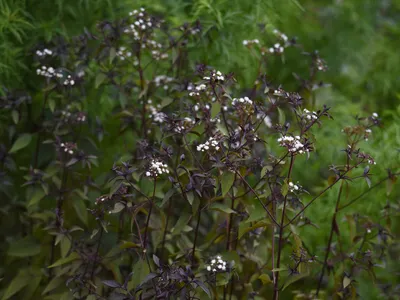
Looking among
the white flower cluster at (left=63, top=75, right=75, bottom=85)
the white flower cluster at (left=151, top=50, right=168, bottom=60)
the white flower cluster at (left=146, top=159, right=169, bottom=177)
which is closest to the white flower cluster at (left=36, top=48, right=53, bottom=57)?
the white flower cluster at (left=63, top=75, right=75, bottom=85)


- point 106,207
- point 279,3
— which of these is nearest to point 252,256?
point 106,207

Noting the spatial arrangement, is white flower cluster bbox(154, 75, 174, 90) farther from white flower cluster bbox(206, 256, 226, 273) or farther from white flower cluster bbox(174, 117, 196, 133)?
white flower cluster bbox(206, 256, 226, 273)

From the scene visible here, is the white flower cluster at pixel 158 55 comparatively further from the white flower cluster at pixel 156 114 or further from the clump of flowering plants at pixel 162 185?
the white flower cluster at pixel 156 114

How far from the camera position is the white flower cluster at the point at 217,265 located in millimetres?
1746

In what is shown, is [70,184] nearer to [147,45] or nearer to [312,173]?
[147,45]

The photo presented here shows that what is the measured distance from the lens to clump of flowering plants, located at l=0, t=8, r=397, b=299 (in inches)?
69.7

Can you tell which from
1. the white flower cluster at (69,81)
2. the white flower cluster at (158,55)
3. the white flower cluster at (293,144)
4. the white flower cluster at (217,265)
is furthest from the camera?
the white flower cluster at (158,55)

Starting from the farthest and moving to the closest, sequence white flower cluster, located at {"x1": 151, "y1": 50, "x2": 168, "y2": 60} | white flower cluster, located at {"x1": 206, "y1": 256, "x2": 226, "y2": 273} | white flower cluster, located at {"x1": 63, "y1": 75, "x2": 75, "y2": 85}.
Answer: white flower cluster, located at {"x1": 151, "y1": 50, "x2": 168, "y2": 60} → white flower cluster, located at {"x1": 63, "y1": 75, "x2": 75, "y2": 85} → white flower cluster, located at {"x1": 206, "y1": 256, "x2": 226, "y2": 273}

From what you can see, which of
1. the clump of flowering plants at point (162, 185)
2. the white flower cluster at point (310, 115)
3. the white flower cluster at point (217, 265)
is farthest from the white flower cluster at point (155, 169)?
the white flower cluster at point (310, 115)

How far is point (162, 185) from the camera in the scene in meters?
2.04

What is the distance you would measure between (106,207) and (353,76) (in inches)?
111

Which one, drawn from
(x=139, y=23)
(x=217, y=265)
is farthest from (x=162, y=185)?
(x=139, y=23)

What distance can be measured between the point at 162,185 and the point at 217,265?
15.7 inches

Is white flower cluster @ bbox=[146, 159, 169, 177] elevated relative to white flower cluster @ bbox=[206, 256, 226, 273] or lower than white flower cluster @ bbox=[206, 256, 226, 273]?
elevated
